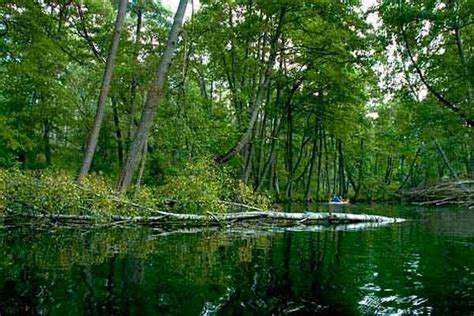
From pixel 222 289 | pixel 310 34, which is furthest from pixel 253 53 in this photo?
pixel 222 289

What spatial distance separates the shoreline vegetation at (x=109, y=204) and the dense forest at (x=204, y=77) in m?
0.41

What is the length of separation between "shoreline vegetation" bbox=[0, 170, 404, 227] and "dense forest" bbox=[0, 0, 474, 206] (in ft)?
1.35

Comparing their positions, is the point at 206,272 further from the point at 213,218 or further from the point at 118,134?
the point at 118,134

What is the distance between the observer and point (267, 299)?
5812 mm

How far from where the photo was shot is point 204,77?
93.6ft

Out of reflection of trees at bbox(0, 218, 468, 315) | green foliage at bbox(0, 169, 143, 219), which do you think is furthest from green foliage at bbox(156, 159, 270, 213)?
reflection of trees at bbox(0, 218, 468, 315)

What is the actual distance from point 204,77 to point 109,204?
16.7 meters

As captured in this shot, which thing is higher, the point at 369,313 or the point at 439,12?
the point at 439,12

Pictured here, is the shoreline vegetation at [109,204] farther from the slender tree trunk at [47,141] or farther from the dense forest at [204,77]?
the slender tree trunk at [47,141]

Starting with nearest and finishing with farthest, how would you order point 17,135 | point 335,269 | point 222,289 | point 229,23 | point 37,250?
point 222,289 < point 335,269 < point 37,250 < point 17,135 < point 229,23

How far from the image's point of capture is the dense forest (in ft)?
54.4

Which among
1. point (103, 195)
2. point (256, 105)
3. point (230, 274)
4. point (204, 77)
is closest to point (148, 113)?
point (103, 195)

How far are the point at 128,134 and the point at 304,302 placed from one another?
74.9 ft

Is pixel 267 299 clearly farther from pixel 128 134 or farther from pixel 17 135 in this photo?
pixel 128 134
